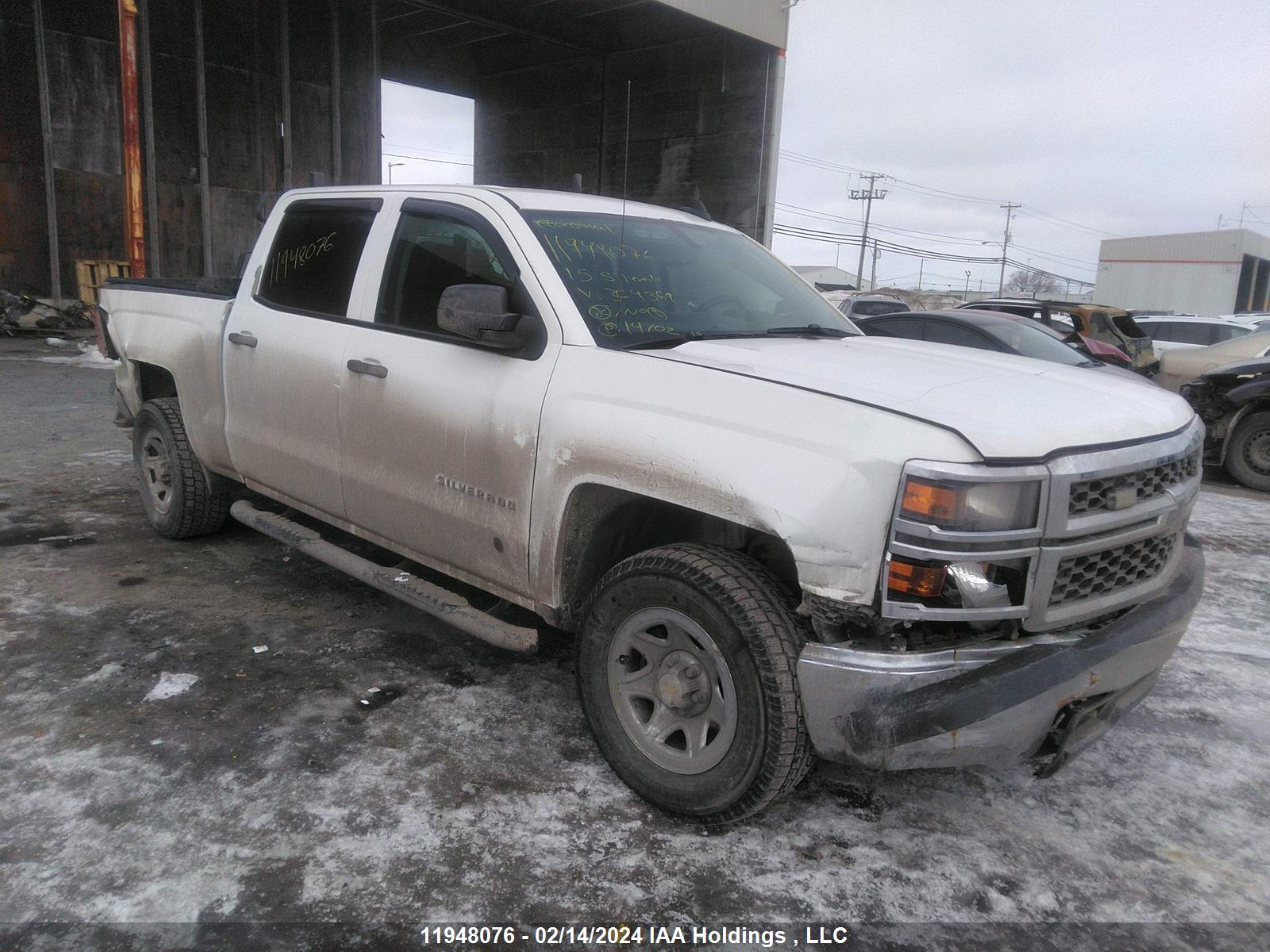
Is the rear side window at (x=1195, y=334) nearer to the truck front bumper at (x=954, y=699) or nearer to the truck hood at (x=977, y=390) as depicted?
the truck hood at (x=977, y=390)

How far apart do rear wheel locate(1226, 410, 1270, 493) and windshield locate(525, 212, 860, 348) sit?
6615 mm

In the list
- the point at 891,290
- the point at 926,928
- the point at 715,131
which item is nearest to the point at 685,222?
the point at 926,928

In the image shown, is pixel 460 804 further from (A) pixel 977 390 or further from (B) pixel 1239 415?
(B) pixel 1239 415

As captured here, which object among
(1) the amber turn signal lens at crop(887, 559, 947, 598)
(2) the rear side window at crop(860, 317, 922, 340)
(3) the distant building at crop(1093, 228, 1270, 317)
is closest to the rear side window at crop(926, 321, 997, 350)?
(2) the rear side window at crop(860, 317, 922, 340)

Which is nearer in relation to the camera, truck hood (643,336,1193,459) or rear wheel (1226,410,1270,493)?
truck hood (643,336,1193,459)

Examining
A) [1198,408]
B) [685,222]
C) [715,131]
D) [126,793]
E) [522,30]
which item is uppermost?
[522,30]

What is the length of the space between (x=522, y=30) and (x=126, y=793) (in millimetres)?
21476

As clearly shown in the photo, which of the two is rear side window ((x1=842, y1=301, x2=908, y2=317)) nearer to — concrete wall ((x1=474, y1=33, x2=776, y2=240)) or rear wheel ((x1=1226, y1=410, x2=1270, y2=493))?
concrete wall ((x1=474, y1=33, x2=776, y2=240))

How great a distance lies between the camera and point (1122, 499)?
251cm

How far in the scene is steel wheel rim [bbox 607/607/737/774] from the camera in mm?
2674

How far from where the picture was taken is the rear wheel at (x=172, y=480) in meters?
5.07

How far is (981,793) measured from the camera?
10.2 feet

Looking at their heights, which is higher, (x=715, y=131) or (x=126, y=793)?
(x=715, y=131)

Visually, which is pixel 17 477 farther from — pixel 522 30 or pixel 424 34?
pixel 424 34
